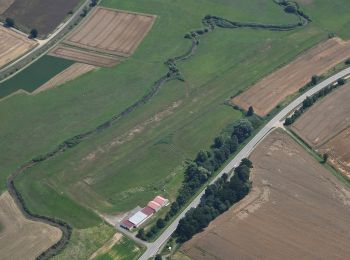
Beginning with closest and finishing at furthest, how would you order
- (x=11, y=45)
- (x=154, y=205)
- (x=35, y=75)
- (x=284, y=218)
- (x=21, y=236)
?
(x=21, y=236) → (x=284, y=218) → (x=154, y=205) → (x=35, y=75) → (x=11, y=45)

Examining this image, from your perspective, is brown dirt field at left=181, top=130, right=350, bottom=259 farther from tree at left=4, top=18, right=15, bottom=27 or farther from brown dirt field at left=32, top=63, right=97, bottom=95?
tree at left=4, top=18, right=15, bottom=27

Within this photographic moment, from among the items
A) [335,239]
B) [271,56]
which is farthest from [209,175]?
[271,56]

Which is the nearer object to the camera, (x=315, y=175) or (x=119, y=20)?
(x=315, y=175)

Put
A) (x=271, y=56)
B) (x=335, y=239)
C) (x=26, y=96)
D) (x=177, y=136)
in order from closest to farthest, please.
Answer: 1. (x=335, y=239)
2. (x=177, y=136)
3. (x=26, y=96)
4. (x=271, y=56)

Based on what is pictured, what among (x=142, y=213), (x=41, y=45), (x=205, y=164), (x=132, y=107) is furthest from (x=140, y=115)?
(x=41, y=45)

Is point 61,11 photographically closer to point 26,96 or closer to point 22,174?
point 26,96

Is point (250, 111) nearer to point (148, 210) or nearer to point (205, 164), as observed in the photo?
point (205, 164)

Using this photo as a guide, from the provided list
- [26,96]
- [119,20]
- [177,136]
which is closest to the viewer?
[177,136]
